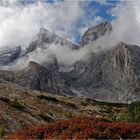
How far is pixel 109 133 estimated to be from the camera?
2006 centimetres

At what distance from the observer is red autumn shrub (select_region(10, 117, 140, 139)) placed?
65.5 ft

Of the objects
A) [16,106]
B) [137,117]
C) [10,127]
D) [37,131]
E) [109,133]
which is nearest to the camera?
[109,133]

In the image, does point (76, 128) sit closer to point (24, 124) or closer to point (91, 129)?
point (91, 129)

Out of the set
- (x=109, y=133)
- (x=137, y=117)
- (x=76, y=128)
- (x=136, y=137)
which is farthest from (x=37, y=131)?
(x=137, y=117)

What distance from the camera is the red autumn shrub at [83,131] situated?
1995cm

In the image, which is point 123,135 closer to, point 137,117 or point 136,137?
point 136,137

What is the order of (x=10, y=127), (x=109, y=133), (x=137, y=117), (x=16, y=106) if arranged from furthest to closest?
1. (x=16, y=106)
2. (x=137, y=117)
3. (x=10, y=127)
4. (x=109, y=133)

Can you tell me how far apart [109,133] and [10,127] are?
25.6 m

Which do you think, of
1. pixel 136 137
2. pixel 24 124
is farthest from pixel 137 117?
pixel 136 137

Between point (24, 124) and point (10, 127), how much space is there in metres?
5.15

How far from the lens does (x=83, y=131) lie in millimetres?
20203

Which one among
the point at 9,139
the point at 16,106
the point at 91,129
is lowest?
the point at 16,106

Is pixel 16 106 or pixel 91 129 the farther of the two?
pixel 16 106

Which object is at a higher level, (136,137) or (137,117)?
(136,137)
